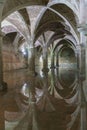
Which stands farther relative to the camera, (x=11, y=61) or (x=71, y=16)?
(x=11, y=61)

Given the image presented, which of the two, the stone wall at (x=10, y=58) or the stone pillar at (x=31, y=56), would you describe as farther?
the stone wall at (x=10, y=58)

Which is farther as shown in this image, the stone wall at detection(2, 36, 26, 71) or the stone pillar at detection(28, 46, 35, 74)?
the stone wall at detection(2, 36, 26, 71)

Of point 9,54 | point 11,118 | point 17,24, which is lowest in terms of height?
point 11,118

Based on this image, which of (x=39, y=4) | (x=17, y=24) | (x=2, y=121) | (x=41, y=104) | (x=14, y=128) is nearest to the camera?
(x=14, y=128)

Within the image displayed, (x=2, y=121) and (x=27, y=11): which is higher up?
(x=27, y=11)

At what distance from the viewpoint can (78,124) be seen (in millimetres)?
4660

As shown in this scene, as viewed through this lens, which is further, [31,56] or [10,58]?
[10,58]

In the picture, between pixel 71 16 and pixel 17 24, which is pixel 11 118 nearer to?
pixel 71 16

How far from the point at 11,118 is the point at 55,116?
3.30ft

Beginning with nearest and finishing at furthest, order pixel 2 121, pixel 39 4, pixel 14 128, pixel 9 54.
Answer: pixel 14 128 → pixel 2 121 → pixel 39 4 → pixel 9 54

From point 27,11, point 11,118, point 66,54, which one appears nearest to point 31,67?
point 27,11

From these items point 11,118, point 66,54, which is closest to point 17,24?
point 11,118

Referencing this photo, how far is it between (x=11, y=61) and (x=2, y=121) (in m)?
22.4

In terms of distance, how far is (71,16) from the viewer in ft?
55.9
